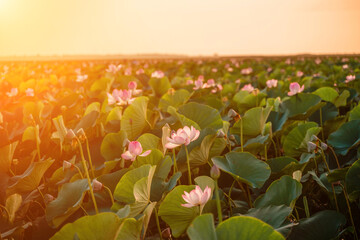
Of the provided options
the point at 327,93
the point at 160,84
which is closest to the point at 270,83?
the point at 327,93

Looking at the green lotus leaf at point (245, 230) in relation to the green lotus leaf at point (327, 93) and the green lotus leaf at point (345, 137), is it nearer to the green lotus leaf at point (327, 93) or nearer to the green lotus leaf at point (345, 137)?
the green lotus leaf at point (345, 137)

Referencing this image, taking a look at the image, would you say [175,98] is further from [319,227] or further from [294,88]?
[319,227]

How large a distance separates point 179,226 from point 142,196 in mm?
137

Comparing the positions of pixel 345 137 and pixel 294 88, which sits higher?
pixel 294 88

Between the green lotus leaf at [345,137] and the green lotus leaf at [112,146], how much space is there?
0.94m

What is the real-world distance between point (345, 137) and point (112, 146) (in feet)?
3.42

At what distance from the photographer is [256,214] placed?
0.94 m

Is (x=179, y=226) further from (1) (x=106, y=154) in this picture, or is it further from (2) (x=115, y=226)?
(1) (x=106, y=154)

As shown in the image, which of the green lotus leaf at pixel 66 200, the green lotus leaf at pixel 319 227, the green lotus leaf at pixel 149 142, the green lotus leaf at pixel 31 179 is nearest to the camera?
the green lotus leaf at pixel 319 227

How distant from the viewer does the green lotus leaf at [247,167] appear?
3.82ft

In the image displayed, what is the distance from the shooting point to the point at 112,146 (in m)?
1.49

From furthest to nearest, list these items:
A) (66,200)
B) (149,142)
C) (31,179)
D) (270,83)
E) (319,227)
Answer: (270,83)
(149,142)
(31,179)
(66,200)
(319,227)

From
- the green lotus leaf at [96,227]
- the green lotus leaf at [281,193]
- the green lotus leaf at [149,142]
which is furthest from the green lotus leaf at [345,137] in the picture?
the green lotus leaf at [96,227]

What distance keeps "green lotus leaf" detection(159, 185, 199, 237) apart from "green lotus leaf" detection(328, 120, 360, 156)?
0.92 m
